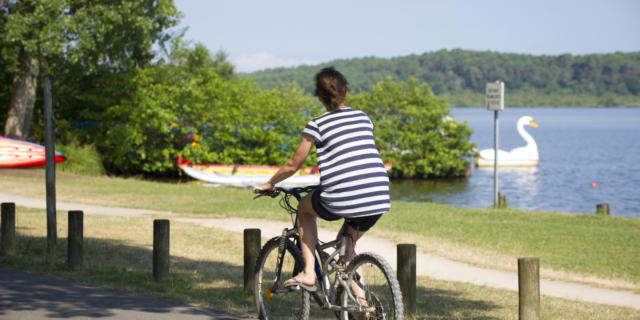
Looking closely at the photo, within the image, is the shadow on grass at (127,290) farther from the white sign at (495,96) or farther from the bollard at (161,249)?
the white sign at (495,96)

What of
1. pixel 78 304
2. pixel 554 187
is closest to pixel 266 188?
pixel 78 304

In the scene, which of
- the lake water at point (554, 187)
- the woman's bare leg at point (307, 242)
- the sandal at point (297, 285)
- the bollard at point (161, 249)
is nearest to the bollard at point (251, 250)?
the bollard at point (161, 249)

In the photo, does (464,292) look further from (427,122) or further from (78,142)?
(427,122)

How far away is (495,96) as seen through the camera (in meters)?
23.4

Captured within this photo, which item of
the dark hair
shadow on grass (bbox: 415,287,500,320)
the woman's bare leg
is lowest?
shadow on grass (bbox: 415,287,500,320)

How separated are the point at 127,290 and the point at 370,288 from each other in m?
3.61

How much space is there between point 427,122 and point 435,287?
37.1 meters

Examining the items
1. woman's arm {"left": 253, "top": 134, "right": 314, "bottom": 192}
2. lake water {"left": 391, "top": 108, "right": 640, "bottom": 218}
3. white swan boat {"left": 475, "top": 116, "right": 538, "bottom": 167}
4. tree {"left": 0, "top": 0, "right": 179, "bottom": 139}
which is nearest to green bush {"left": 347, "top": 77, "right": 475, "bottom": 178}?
lake water {"left": 391, "top": 108, "right": 640, "bottom": 218}

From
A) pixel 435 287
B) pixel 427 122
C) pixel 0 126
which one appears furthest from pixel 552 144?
pixel 435 287

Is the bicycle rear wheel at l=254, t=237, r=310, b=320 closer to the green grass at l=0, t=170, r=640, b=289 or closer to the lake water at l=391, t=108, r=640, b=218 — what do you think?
the green grass at l=0, t=170, r=640, b=289

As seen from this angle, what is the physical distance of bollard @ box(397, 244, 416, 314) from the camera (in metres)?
6.96

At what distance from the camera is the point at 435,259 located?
486 inches

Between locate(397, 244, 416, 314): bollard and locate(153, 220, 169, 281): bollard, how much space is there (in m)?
2.83

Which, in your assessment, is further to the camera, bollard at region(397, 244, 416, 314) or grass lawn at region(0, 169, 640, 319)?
grass lawn at region(0, 169, 640, 319)
